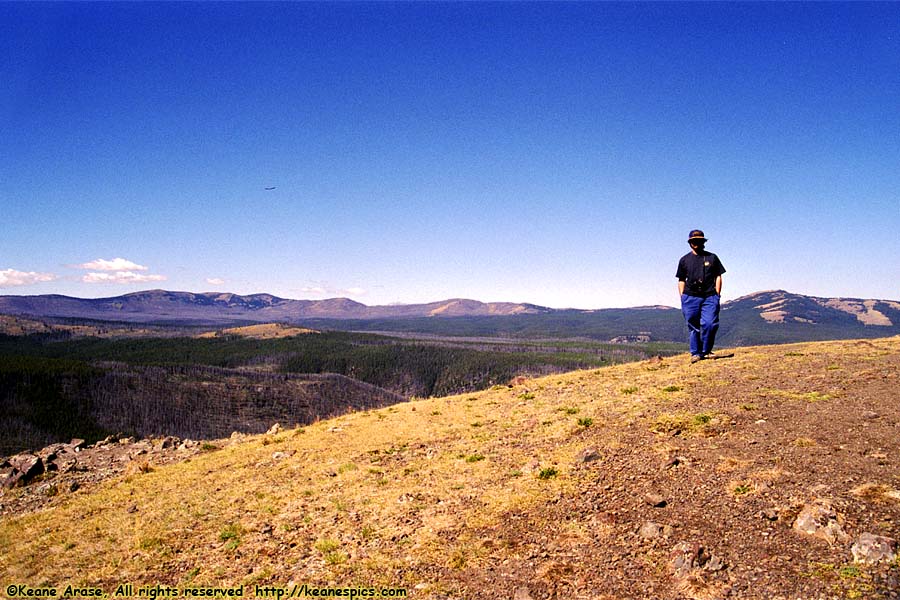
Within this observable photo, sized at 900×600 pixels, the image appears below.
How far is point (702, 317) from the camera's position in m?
18.2

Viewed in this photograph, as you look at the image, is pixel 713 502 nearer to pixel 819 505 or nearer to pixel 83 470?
pixel 819 505

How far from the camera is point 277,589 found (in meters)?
7.78

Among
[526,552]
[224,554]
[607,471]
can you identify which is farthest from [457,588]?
[224,554]

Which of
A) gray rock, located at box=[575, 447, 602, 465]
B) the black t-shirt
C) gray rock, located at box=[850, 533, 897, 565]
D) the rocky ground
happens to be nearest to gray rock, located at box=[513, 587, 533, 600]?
gray rock, located at box=[850, 533, 897, 565]

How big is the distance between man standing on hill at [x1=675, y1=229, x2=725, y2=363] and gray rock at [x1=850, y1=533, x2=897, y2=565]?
1203 centimetres

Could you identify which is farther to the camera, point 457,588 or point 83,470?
point 83,470

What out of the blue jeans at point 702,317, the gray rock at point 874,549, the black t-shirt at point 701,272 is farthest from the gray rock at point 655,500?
the black t-shirt at point 701,272

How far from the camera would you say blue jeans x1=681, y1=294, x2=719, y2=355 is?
58.2 ft

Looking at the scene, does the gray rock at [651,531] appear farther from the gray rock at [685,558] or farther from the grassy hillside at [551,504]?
the gray rock at [685,558]

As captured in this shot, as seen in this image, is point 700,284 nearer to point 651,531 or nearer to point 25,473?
point 651,531

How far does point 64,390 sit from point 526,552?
207906mm

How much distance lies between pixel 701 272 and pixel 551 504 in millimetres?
12593

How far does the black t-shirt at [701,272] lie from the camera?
1778cm

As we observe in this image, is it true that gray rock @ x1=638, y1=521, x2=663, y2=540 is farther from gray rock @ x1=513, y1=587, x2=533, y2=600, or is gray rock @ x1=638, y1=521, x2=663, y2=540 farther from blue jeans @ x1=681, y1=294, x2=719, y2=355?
blue jeans @ x1=681, y1=294, x2=719, y2=355
